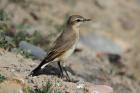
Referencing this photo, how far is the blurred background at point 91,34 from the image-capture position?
13859mm

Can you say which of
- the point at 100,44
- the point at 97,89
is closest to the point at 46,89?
the point at 97,89

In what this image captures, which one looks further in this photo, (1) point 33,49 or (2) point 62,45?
(1) point 33,49

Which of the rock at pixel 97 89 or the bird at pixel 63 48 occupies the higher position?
the bird at pixel 63 48

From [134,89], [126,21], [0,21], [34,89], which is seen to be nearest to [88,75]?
[134,89]

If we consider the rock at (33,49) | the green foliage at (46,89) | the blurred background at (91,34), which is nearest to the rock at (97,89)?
the green foliage at (46,89)

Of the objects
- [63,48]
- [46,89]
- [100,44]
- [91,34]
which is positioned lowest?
[46,89]

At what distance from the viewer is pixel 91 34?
17.7 meters

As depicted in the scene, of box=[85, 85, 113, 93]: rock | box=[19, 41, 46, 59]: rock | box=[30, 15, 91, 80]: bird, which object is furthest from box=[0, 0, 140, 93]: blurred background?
box=[85, 85, 113, 93]: rock

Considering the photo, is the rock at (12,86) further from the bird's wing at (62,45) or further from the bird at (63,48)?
the bird's wing at (62,45)

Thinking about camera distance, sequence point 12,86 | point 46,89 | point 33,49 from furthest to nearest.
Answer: point 33,49 < point 12,86 < point 46,89

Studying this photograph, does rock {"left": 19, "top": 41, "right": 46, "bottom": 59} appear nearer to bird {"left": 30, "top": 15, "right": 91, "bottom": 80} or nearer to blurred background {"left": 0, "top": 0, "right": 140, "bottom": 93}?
blurred background {"left": 0, "top": 0, "right": 140, "bottom": 93}

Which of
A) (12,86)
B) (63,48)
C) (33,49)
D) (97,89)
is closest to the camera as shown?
(12,86)

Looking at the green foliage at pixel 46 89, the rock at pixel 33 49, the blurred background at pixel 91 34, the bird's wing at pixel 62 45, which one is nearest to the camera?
the green foliage at pixel 46 89

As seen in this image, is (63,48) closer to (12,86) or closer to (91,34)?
(12,86)
